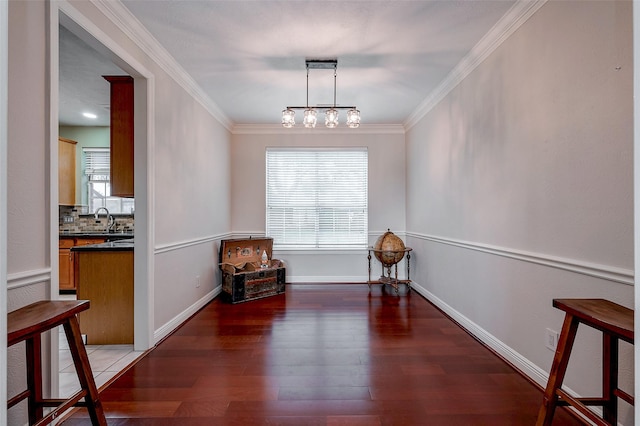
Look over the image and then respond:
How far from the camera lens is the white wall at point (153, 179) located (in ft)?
4.99

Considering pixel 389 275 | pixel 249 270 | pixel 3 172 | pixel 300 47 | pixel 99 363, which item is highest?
pixel 300 47

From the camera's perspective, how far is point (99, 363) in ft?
7.94

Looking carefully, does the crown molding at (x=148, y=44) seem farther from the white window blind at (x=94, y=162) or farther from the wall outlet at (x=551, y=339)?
the wall outlet at (x=551, y=339)

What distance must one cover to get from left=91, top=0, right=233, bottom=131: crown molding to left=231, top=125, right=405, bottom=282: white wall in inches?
53.0

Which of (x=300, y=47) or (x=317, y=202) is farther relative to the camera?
(x=317, y=202)

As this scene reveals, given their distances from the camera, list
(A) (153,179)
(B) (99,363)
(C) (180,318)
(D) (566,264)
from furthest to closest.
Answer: (C) (180,318) < (A) (153,179) < (B) (99,363) < (D) (566,264)

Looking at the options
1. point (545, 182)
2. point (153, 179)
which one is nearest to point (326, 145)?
point (153, 179)

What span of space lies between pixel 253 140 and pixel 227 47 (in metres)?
2.47

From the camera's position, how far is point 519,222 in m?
2.26

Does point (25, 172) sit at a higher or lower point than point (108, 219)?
higher

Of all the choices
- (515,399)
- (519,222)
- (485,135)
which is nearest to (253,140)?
(485,135)

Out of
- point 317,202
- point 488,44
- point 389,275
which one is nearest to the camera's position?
point 488,44

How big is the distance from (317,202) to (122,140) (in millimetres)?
3049

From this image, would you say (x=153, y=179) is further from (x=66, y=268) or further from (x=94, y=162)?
(x=94, y=162)
